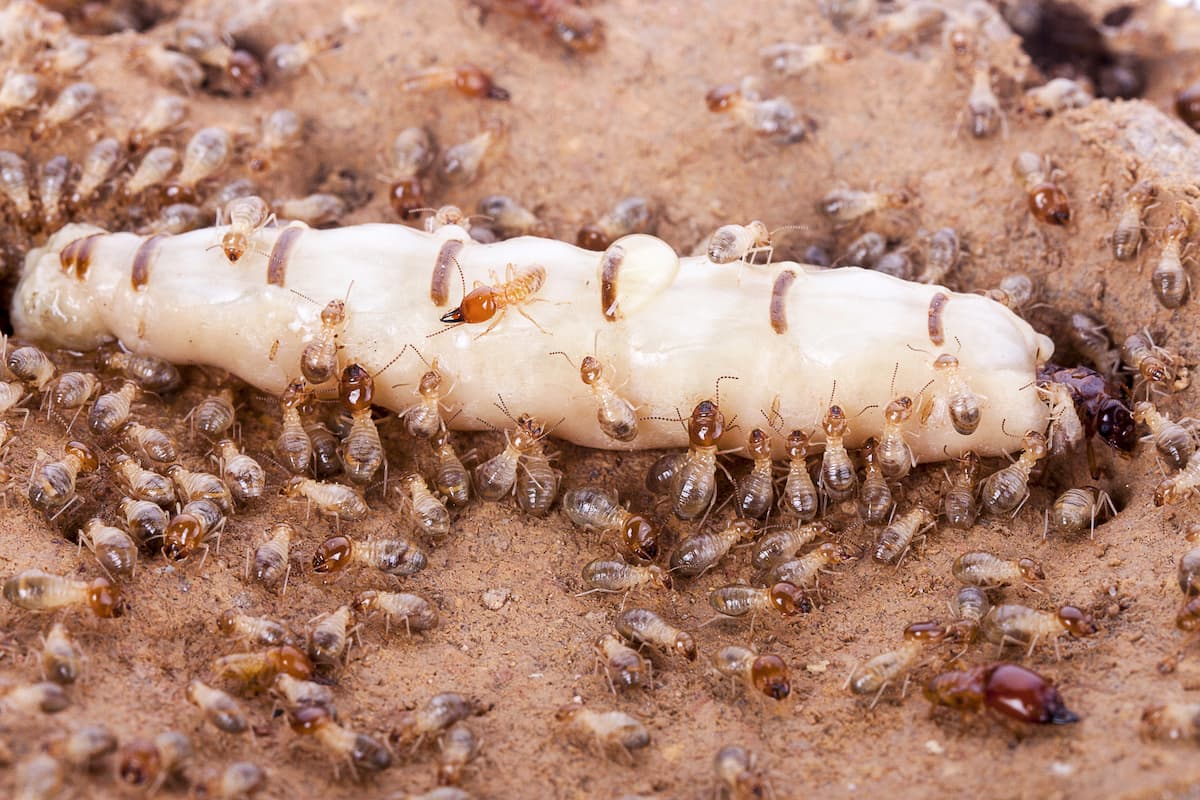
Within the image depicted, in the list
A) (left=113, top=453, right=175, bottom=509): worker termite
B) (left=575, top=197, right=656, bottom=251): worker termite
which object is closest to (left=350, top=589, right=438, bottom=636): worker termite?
(left=113, top=453, right=175, bottom=509): worker termite

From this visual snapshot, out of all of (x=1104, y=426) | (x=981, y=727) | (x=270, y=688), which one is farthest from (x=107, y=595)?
(x=1104, y=426)

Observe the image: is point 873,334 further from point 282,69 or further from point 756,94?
point 282,69

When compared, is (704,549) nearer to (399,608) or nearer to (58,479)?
(399,608)

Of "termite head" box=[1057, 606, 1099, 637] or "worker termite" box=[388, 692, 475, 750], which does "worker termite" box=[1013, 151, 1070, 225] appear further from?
"worker termite" box=[388, 692, 475, 750]

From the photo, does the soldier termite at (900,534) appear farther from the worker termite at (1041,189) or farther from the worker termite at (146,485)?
the worker termite at (146,485)

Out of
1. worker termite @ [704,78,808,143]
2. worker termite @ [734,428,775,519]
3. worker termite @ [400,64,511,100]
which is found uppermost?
worker termite @ [704,78,808,143]

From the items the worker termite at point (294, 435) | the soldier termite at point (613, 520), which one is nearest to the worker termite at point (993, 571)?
the soldier termite at point (613, 520)
